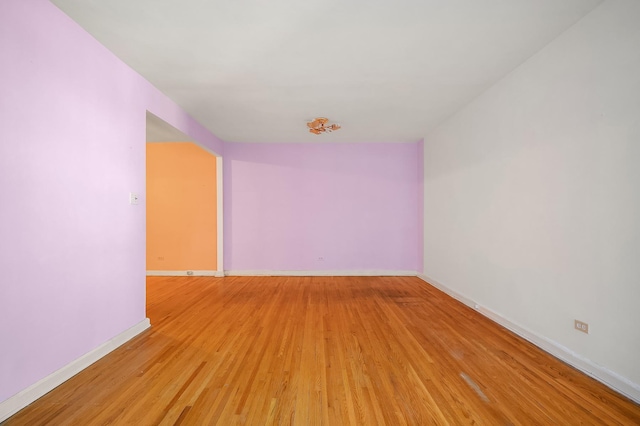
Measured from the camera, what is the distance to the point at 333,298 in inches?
158

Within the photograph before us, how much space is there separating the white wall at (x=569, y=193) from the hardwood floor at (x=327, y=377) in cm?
38

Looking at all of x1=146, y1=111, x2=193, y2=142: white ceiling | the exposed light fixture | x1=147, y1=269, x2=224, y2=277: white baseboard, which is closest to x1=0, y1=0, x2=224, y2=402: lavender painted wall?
x1=146, y1=111, x2=193, y2=142: white ceiling

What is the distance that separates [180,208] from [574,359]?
614cm

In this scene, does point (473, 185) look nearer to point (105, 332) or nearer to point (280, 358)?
point (280, 358)

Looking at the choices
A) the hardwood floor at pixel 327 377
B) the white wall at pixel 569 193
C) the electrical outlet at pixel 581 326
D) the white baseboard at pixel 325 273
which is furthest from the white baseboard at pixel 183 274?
the electrical outlet at pixel 581 326

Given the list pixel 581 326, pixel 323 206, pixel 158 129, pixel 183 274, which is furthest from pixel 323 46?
pixel 183 274

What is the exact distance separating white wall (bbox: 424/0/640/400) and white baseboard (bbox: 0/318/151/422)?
12.8 ft

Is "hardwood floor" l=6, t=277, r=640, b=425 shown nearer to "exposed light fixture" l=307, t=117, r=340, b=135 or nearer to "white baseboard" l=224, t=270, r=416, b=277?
"white baseboard" l=224, t=270, r=416, b=277

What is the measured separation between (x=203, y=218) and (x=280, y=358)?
4.07 m

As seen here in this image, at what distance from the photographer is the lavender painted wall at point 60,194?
65.8 inches

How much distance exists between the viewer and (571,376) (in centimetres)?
201

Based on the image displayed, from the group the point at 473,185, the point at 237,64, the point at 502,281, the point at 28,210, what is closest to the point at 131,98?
the point at 237,64

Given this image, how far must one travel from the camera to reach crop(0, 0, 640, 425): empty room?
5.63 feet

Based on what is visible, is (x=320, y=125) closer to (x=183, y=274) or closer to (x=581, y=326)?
(x=581, y=326)
